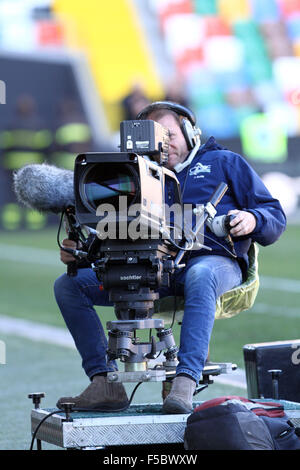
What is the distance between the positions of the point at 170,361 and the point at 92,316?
0.46m

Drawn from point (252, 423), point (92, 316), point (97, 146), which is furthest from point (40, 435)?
point (97, 146)

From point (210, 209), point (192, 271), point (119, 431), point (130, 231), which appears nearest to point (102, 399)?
point (119, 431)

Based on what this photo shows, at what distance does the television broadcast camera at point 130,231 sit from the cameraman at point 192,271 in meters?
0.14

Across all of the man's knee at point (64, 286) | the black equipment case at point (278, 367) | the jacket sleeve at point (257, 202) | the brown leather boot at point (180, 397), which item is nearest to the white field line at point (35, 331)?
the black equipment case at point (278, 367)

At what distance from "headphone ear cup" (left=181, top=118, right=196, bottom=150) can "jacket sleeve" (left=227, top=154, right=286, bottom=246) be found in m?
→ 0.22

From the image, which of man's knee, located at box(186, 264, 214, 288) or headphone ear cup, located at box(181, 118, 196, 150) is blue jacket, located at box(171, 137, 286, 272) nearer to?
headphone ear cup, located at box(181, 118, 196, 150)

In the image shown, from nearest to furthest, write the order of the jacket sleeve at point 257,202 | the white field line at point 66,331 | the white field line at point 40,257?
the jacket sleeve at point 257,202, the white field line at point 66,331, the white field line at point 40,257

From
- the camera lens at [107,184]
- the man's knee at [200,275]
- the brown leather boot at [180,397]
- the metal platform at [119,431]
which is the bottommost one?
the metal platform at [119,431]

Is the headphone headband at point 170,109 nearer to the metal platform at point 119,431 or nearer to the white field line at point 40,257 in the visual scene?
the metal platform at point 119,431

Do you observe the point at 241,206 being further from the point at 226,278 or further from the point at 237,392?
the point at 237,392

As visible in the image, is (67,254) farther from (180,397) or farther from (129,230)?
(180,397)

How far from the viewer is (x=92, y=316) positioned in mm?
5211

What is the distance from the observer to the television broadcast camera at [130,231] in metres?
4.59

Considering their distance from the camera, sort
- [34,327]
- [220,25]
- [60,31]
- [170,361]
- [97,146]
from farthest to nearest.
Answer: [220,25] < [60,31] < [97,146] < [34,327] < [170,361]
